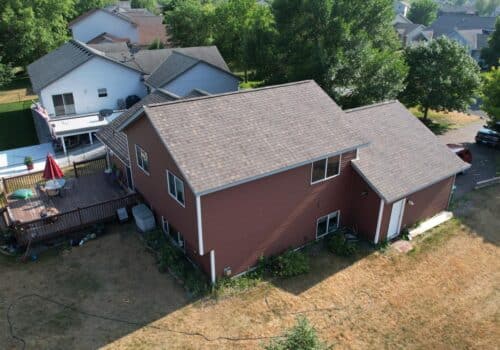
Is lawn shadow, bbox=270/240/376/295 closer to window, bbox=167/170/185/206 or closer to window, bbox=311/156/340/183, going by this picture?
window, bbox=311/156/340/183

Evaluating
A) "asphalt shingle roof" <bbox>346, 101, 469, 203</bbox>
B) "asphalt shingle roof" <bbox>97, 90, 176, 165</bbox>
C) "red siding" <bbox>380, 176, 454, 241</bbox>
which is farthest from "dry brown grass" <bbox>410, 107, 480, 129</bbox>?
"asphalt shingle roof" <bbox>97, 90, 176, 165</bbox>

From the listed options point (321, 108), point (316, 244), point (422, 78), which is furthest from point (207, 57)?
point (316, 244)

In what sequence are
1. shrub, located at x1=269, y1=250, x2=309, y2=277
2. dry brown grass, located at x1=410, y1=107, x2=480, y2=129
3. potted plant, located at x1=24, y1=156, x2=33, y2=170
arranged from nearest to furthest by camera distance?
shrub, located at x1=269, y1=250, x2=309, y2=277
potted plant, located at x1=24, y1=156, x2=33, y2=170
dry brown grass, located at x1=410, y1=107, x2=480, y2=129

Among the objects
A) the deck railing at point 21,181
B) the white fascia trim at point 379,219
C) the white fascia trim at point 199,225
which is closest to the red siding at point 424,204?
the white fascia trim at point 379,219

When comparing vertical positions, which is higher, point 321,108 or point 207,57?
point 321,108

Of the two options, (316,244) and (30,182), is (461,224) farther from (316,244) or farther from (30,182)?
(30,182)

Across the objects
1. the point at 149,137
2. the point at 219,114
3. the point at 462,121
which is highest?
the point at 219,114

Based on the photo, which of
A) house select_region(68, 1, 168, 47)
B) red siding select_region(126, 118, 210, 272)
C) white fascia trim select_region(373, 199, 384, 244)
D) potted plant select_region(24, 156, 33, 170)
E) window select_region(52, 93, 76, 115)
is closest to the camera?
red siding select_region(126, 118, 210, 272)

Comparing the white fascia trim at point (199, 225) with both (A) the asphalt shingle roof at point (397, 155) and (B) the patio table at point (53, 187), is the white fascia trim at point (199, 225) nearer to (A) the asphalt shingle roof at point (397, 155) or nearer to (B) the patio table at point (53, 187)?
(A) the asphalt shingle roof at point (397, 155)
